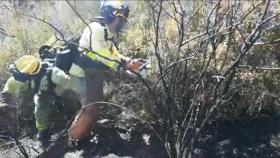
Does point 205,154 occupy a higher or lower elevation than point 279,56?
lower

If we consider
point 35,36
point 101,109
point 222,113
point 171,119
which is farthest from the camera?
point 35,36

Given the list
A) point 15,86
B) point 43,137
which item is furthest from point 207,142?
point 15,86

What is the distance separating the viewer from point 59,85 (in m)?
5.63

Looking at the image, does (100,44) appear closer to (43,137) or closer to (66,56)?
(66,56)

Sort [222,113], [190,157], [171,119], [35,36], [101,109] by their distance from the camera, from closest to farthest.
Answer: [171,119] → [190,157] → [222,113] → [101,109] → [35,36]

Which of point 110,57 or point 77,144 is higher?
point 110,57

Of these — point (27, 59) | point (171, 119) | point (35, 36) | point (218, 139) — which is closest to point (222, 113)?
point (218, 139)

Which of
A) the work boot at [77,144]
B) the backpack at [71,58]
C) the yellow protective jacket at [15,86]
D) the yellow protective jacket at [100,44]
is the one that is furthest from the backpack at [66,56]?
the work boot at [77,144]

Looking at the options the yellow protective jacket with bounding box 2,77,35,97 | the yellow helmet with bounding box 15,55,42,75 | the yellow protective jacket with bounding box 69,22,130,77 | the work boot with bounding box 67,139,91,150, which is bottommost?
the work boot with bounding box 67,139,91,150

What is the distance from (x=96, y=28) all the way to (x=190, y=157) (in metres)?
1.58

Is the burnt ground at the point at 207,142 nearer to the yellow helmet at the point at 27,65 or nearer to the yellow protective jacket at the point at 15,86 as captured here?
the yellow protective jacket at the point at 15,86

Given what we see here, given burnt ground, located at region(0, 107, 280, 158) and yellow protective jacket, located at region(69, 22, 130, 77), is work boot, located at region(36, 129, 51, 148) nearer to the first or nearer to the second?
burnt ground, located at region(0, 107, 280, 158)

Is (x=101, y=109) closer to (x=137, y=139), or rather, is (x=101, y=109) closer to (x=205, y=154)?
(x=137, y=139)

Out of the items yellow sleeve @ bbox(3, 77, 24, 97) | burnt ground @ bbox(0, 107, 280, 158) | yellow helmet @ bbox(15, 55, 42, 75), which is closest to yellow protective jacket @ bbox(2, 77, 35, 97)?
yellow sleeve @ bbox(3, 77, 24, 97)
